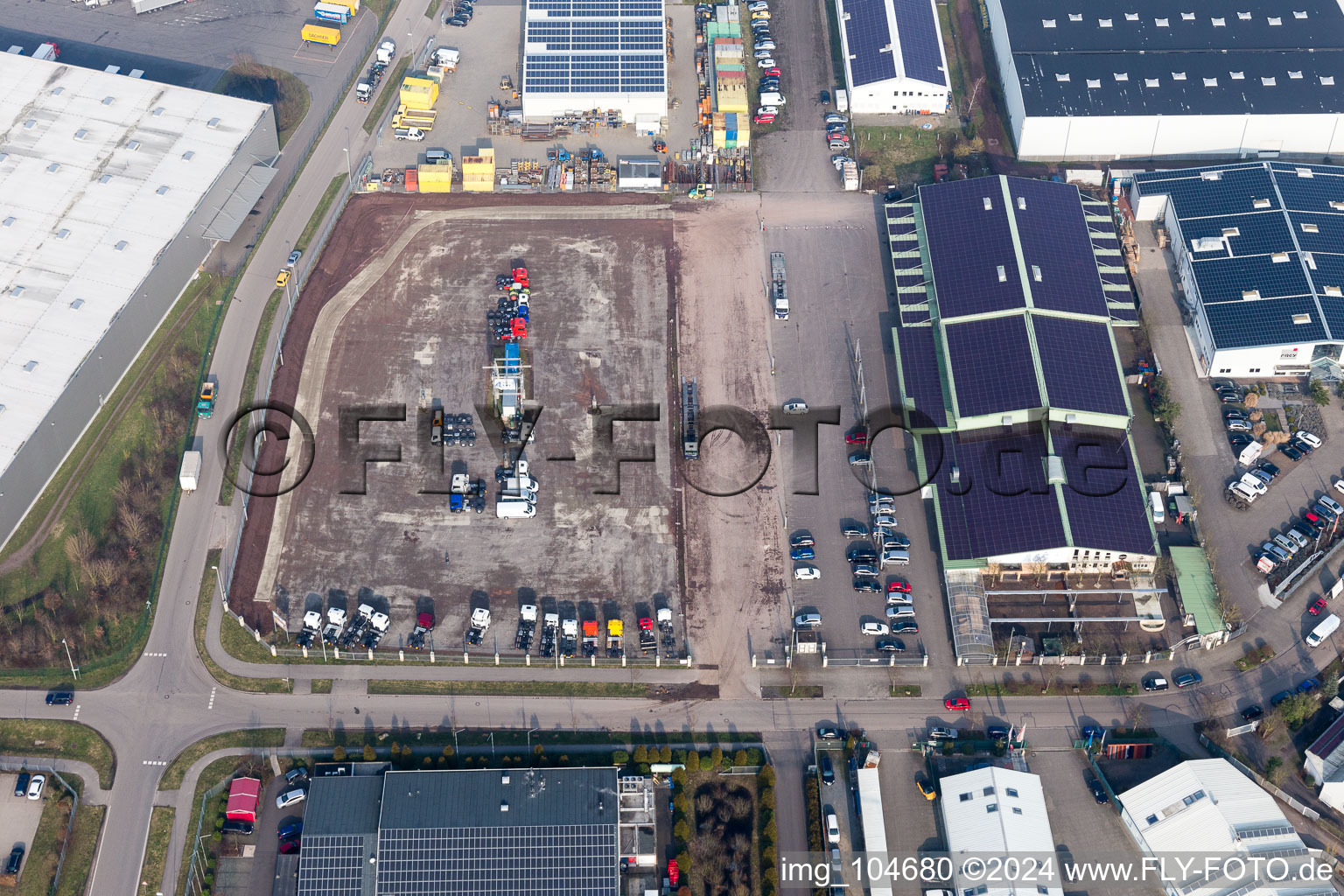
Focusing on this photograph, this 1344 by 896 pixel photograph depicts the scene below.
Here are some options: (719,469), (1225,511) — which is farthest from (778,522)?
(1225,511)

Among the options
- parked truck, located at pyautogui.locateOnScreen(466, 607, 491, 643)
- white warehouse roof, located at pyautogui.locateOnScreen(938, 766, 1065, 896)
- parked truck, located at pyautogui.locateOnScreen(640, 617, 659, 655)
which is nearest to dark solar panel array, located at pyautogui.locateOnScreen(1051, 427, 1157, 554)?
white warehouse roof, located at pyautogui.locateOnScreen(938, 766, 1065, 896)

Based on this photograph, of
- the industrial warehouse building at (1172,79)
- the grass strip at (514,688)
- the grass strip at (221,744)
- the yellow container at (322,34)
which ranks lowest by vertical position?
the grass strip at (221,744)

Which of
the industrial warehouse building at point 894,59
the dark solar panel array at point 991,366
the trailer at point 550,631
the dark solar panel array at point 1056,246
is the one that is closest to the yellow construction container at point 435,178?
the industrial warehouse building at point 894,59

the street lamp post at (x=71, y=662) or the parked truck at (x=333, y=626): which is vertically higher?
the parked truck at (x=333, y=626)

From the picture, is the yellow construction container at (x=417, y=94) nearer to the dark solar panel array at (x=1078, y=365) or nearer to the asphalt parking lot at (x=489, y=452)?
the asphalt parking lot at (x=489, y=452)

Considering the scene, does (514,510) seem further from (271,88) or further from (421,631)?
(271,88)

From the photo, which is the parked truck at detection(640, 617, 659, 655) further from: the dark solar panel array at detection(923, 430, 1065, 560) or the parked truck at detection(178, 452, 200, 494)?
the parked truck at detection(178, 452, 200, 494)

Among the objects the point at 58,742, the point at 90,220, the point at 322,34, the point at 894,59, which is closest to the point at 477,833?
the point at 58,742

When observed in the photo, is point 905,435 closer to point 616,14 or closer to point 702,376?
point 702,376
